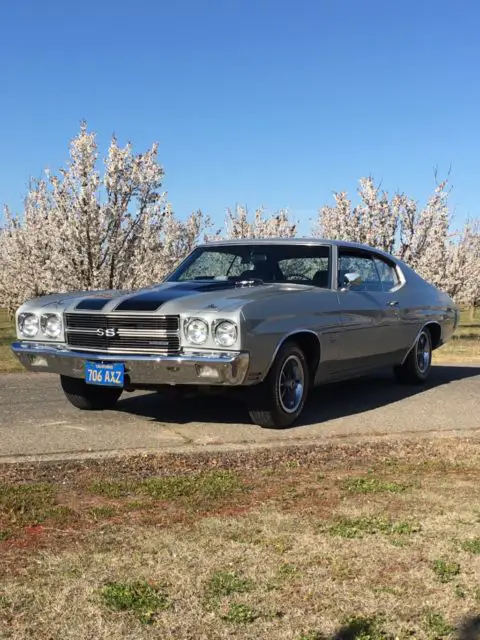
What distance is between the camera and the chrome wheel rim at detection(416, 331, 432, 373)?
9.16 m

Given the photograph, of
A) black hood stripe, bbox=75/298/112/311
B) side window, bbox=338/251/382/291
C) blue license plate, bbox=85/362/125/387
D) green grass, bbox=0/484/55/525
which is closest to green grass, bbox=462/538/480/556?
green grass, bbox=0/484/55/525

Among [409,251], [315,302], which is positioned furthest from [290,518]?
[409,251]

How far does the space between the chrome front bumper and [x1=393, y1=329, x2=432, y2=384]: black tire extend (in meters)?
3.69

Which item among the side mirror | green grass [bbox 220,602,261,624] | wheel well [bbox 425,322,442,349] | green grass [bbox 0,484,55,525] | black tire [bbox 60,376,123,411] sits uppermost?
the side mirror

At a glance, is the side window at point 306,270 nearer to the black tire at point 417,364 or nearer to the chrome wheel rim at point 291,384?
the chrome wheel rim at point 291,384

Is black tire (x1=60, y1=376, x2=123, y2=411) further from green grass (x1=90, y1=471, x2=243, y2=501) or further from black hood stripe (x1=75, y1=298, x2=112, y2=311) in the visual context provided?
green grass (x1=90, y1=471, x2=243, y2=501)

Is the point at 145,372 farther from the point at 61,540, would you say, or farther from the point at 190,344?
the point at 61,540

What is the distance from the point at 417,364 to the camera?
359 inches

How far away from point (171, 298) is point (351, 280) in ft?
6.33

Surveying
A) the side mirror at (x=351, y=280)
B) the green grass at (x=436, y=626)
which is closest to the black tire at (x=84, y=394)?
the side mirror at (x=351, y=280)

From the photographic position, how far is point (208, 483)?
4609mm

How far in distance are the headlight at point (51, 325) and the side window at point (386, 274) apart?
3.59 metres

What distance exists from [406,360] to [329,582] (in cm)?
620

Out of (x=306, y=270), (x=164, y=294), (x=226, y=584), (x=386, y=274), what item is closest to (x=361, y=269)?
(x=386, y=274)
